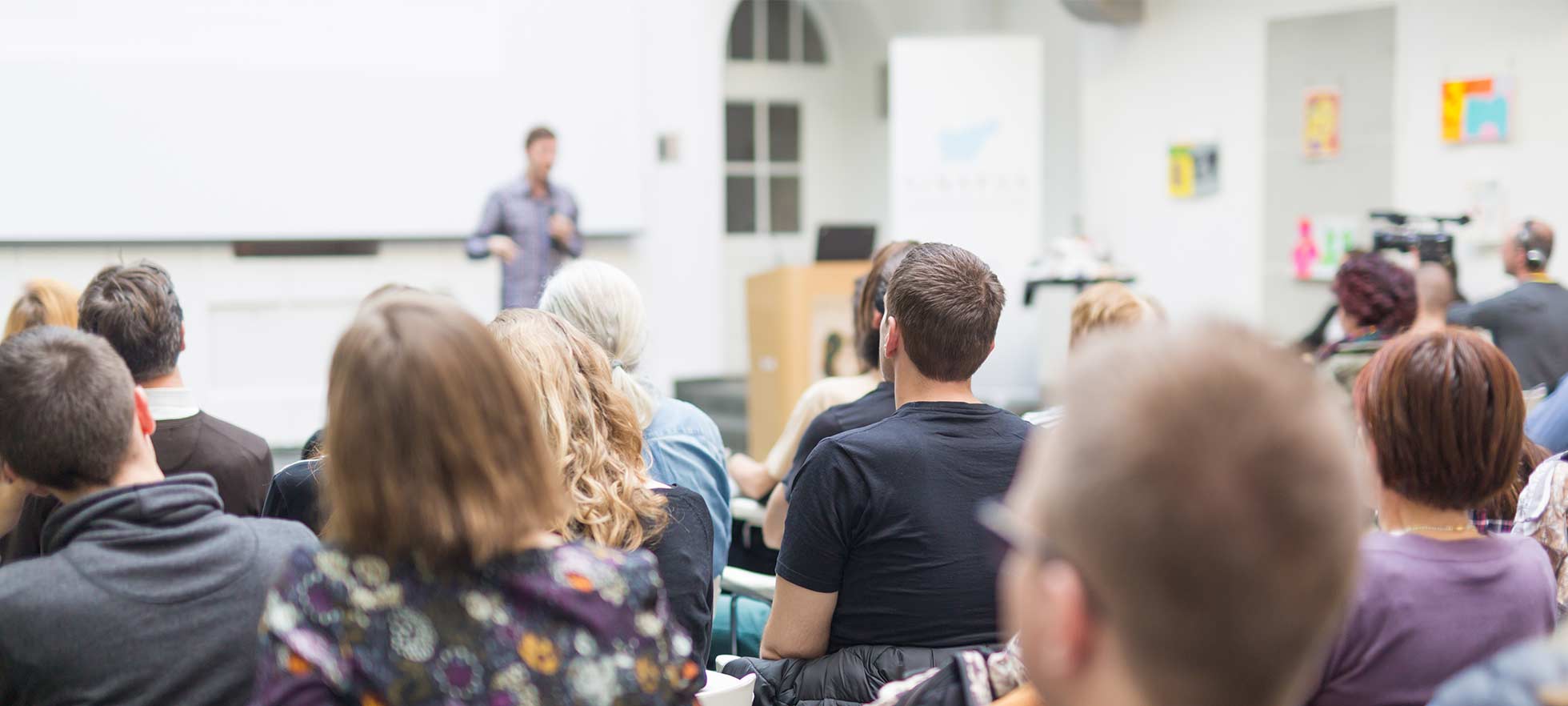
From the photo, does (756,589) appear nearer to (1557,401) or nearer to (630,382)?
(630,382)

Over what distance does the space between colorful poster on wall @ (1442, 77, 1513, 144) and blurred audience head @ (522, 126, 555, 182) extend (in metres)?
4.49

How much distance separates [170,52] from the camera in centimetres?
687

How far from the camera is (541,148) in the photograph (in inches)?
274

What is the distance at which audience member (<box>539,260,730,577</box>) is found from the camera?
2648 millimetres

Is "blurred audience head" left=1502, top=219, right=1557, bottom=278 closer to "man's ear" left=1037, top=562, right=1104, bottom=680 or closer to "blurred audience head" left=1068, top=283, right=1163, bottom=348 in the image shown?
"blurred audience head" left=1068, top=283, right=1163, bottom=348

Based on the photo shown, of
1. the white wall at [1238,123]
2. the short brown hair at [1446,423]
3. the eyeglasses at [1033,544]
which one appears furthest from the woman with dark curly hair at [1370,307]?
the eyeglasses at [1033,544]

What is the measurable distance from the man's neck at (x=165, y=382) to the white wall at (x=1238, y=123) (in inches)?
233

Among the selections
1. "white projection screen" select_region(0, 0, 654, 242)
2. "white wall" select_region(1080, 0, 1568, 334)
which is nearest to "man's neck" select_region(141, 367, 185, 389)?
"white projection screen" select_region(0, 0, 654, 242)

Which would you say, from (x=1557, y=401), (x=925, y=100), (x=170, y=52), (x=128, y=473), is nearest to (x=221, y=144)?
(x=170, y=52)

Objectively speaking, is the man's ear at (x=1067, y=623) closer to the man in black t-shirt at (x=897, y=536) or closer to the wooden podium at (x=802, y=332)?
the man in black t-shirt at (x=897, y=536)

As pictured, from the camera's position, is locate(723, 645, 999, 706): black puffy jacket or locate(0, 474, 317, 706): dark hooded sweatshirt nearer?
locate(0, 474, 317, 706): dark hooded sweatshirt

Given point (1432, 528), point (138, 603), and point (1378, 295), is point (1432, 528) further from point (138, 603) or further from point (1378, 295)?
point (1378, 295)

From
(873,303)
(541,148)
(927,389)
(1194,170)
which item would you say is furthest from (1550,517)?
(1194,170)

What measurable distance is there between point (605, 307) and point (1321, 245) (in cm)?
555
